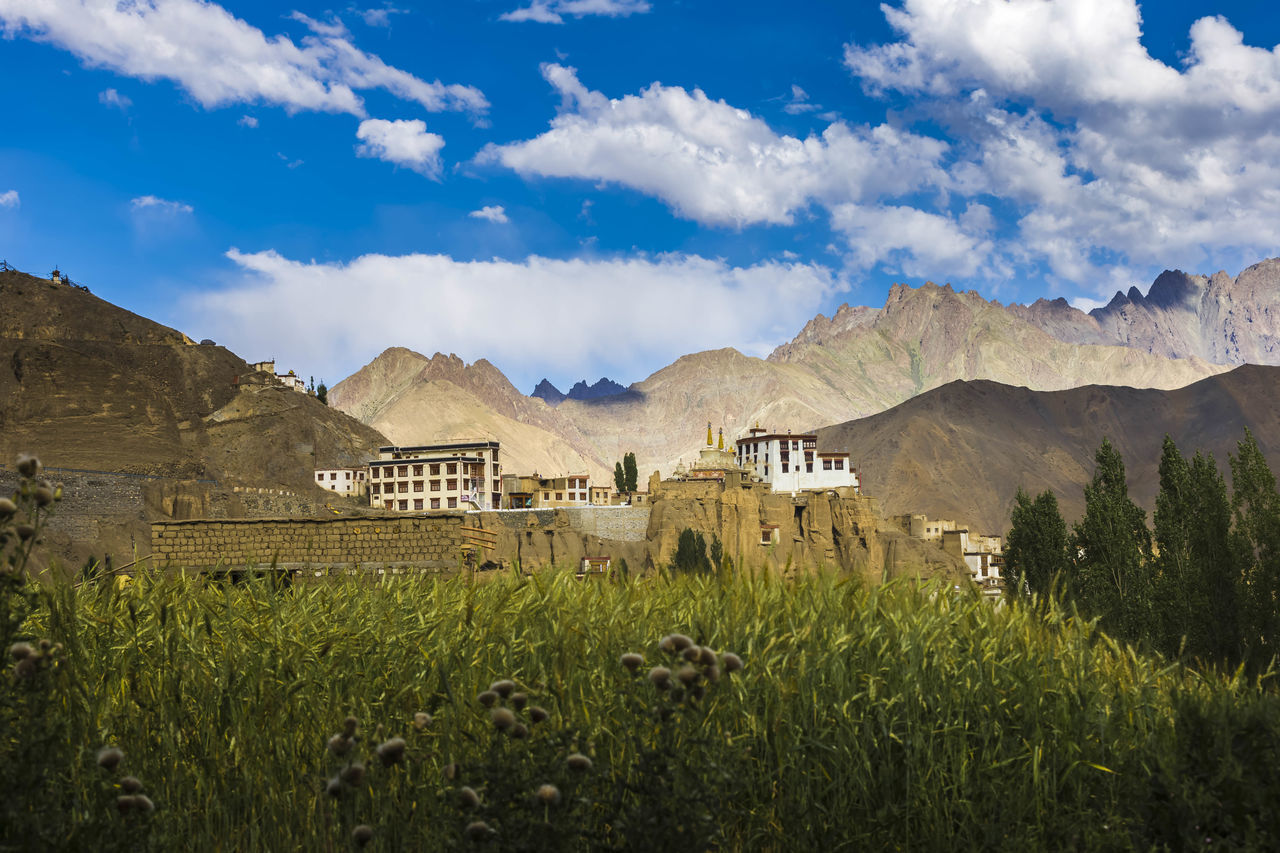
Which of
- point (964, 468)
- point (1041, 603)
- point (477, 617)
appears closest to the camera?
point (477, 617)

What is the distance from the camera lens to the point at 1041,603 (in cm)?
825

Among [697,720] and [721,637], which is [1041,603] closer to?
[721,637]

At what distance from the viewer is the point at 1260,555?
20.0 metres

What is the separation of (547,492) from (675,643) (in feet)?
255

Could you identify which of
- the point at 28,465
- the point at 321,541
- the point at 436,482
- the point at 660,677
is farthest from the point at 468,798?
the point at 436,482

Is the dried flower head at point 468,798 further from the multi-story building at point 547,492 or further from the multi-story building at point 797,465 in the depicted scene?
the multi-story building at point 797,465

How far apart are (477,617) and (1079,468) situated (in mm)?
171529

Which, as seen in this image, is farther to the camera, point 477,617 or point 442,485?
point 442,485

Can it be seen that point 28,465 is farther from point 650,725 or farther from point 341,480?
point 341,480

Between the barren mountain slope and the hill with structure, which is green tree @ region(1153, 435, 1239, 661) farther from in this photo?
the barren mountain slope

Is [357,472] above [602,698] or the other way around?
above

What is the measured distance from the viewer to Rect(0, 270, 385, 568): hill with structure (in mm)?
46031

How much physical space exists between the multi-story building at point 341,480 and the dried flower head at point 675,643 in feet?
279

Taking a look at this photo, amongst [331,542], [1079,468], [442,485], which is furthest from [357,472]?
[1079,468]
